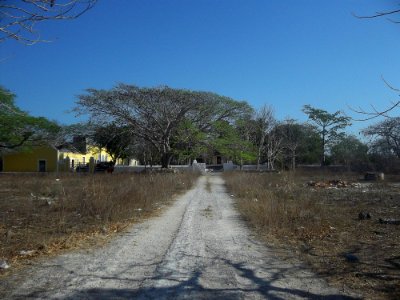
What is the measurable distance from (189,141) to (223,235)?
3807 cm

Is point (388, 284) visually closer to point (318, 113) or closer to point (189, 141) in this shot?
point (189, 141)

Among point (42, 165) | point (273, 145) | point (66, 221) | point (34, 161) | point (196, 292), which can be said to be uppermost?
point (273, 145)

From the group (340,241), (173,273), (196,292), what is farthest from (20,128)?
(196,292)

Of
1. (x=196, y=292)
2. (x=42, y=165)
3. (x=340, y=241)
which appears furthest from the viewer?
(x=42, y=165)

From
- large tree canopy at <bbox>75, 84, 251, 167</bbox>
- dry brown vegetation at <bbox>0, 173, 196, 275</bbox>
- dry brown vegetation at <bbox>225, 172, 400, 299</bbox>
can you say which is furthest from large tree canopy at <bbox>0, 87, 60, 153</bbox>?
dry brown vegetation at <bbox>225, 172, 400, 299</bbox>

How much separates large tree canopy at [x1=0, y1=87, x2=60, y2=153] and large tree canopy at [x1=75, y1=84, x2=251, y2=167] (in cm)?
745

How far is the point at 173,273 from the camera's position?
647cm

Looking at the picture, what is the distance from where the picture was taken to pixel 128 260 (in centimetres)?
731

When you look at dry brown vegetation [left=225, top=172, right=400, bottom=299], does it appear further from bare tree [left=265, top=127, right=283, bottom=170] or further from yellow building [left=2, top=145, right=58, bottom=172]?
yellow building [left=2, top=145, right=58, bottom=172]

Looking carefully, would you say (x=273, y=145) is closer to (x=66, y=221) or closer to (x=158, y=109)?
(x=158, y=109)

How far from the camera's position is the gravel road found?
5.48m

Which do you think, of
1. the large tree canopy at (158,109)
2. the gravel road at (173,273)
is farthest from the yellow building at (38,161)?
the gravel road at (173,273)

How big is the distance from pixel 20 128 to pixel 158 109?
16.3 m

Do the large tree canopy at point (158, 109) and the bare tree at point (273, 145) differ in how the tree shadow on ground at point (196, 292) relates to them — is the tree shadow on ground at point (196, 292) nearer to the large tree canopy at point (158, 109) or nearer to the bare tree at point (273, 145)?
the large tree canopy at point (158, 109)
